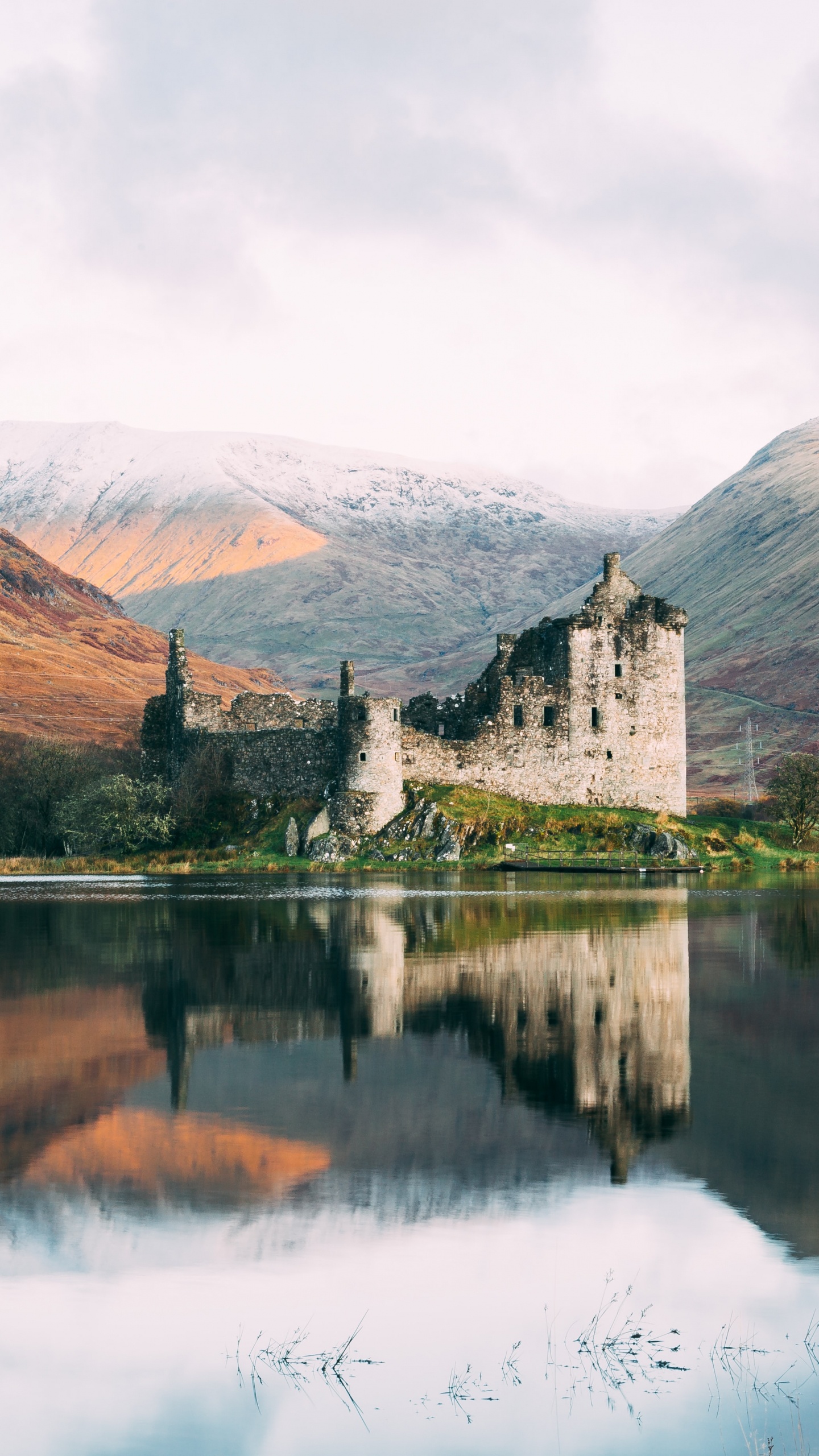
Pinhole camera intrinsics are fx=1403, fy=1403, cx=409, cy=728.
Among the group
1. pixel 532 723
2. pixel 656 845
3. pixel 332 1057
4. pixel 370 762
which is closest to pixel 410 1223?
pixel 332 1057

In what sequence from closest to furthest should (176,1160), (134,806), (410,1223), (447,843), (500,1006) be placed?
(410,1223) → (176,1160) → (500,1006) → (447,843) → (134,806)

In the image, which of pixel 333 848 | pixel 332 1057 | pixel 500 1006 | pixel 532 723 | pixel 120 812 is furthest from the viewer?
pixel 532 723

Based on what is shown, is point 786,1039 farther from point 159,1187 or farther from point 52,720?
point 52,720

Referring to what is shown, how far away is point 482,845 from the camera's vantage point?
6494 cm

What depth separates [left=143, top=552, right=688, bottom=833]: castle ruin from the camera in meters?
67.5

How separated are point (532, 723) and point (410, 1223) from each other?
190 ft

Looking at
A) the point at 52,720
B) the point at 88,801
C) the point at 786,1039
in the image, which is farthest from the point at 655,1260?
the point at 52,720

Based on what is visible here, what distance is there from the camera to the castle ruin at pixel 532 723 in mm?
67500

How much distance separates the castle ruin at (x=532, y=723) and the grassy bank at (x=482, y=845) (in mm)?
1309

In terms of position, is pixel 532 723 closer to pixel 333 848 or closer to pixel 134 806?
pixel 333 848

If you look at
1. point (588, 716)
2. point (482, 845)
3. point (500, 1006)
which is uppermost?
point (588, 716)

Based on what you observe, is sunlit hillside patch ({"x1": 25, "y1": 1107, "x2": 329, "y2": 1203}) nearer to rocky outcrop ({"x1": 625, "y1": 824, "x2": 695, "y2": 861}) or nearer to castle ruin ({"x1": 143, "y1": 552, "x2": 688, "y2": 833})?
castle ruin ({"x1": 143, "y1": 552, "x2": 688, "y2": 833})

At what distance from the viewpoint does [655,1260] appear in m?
11.3

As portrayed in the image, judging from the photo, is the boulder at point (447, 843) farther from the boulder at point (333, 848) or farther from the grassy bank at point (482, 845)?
the boulder at point (333, 848)
